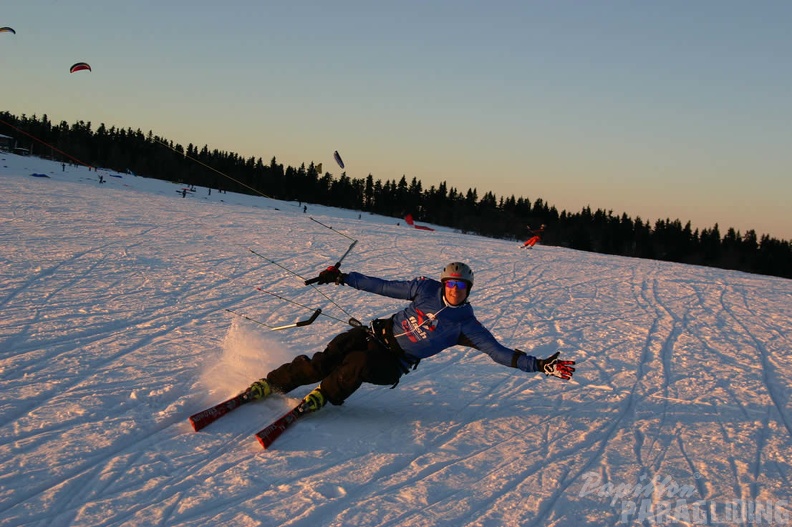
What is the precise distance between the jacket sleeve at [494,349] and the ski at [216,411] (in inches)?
74.1

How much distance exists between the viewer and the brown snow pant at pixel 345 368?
201 inches

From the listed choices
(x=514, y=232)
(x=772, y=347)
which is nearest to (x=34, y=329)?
(x=772, y=347)

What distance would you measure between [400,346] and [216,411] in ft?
5.24

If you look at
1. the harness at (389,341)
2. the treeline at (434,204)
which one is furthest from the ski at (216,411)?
the treeline at (434,204)

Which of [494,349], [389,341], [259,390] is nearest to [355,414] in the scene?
[389,341]

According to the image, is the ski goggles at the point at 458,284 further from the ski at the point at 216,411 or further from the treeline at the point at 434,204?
the treeline at the point at 434,204

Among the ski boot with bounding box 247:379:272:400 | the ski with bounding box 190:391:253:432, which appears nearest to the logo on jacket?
the ski boot with bounding box 247:379:272:400

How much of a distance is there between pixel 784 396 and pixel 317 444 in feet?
18.2

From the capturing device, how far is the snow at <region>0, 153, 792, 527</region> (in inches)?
149

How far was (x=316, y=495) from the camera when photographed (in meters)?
3.80

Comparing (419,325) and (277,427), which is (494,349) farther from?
(277,427)

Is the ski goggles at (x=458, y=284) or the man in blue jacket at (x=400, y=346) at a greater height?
the ski goggles at (x=458, y=284)

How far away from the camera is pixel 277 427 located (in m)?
4.61

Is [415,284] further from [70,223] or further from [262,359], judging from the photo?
[70,223]
